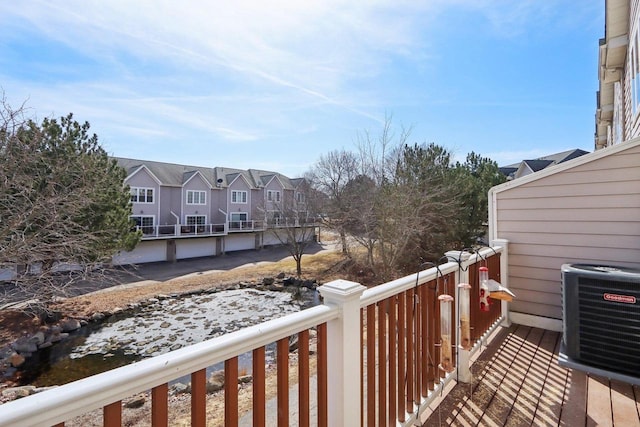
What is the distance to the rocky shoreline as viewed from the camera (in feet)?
22.6

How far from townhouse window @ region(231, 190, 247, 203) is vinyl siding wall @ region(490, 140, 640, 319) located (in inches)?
831

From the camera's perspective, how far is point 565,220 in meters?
3.47

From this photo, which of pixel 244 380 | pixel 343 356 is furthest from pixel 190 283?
pixel 343 356

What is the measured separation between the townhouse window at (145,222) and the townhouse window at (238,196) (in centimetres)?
582

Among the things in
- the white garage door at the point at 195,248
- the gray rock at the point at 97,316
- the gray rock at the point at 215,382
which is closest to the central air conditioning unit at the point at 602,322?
the gray rock at the point at 215,382

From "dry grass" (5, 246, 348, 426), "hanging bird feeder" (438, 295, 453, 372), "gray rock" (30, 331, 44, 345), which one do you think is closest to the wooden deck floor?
"hanging bird feeder" (438, 295, 453, 372)

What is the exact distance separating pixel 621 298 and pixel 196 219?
853 inches

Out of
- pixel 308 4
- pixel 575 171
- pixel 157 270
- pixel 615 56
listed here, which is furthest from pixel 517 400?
pixel 157 270

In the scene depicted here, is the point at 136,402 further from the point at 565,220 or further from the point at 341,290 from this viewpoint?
the point at 565,220

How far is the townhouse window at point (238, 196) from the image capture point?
2322cm

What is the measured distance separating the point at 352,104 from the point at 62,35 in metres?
8.98

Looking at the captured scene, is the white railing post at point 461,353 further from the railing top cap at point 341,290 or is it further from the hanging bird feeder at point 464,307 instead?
the railing top cap at point 341,290

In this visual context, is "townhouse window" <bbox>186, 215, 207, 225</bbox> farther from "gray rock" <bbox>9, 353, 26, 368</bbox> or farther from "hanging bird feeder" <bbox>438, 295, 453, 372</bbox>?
"hanging bird feeder" <bbox>438, 295, 453, 372</bbox>

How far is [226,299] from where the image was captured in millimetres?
12305
